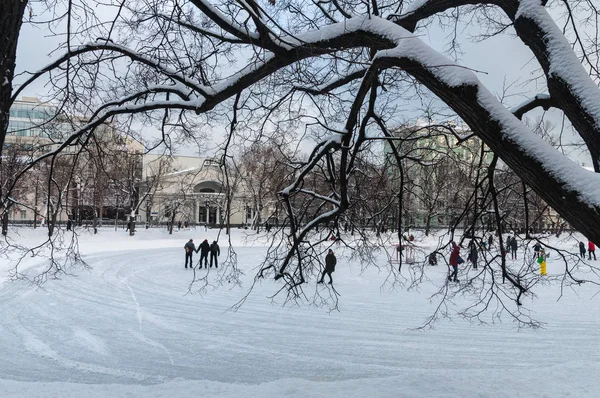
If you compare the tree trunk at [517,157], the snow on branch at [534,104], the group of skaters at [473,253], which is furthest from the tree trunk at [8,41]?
the group of skaters at [473,253]

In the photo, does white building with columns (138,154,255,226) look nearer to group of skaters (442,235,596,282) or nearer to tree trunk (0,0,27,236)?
group of skaters (442,235,596,282)

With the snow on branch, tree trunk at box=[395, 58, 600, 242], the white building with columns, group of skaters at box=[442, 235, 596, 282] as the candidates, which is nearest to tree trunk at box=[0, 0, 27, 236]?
tree trunk at box=[395, 58, 600, 242]

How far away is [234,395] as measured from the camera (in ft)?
22.0


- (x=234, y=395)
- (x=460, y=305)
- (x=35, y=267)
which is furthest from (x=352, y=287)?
(x=35, y=267)

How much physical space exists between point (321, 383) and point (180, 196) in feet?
145

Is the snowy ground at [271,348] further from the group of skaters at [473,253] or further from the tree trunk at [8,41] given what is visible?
the tree trunk at [8,41]

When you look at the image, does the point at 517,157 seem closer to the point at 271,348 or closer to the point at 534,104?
the point at 534,104

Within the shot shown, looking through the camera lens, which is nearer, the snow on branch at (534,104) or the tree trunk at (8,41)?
the tree trunk at (8,41)

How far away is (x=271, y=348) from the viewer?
9359mm

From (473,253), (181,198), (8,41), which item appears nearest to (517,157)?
(8,41)

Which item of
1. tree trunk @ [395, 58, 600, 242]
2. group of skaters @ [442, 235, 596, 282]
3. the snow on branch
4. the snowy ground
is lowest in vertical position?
the snowy ground

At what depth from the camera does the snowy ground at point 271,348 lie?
23.1 feet

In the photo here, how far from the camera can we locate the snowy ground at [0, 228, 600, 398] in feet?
23.1

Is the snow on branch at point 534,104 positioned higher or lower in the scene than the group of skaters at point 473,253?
higher
